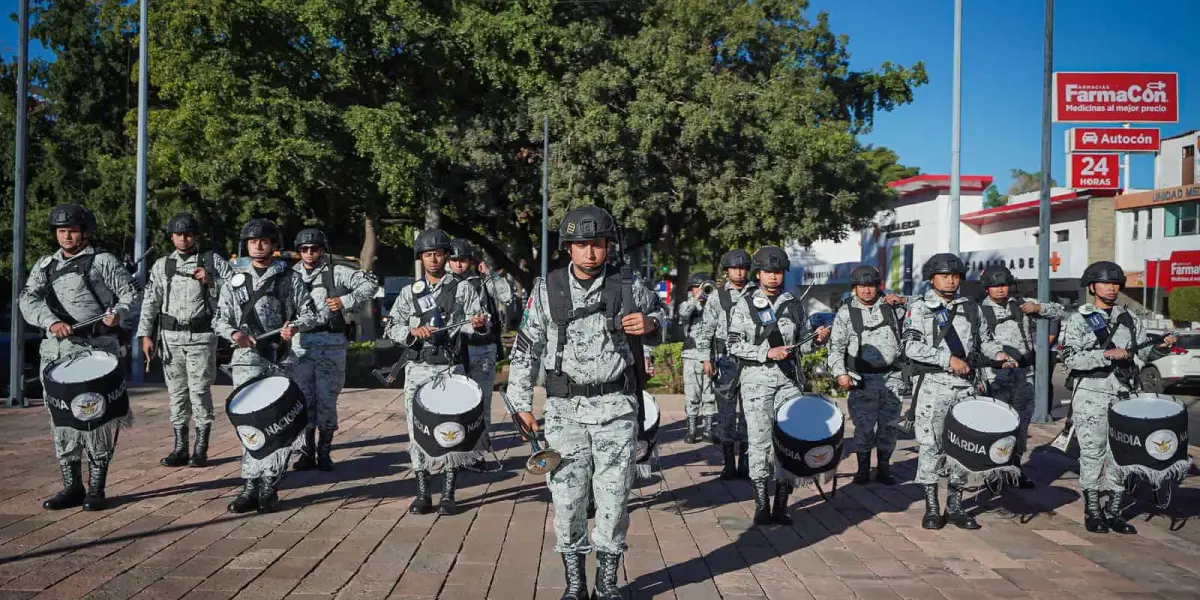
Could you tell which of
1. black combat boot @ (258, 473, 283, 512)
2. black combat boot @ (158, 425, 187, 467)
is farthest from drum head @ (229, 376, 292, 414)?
black combat boot @ (158, 425, 187, 467)

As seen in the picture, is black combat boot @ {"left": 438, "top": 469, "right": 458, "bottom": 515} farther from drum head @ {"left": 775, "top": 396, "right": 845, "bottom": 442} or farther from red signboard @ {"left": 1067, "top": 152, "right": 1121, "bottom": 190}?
red signboard @ {"left": 1067, "top": 152, "right": 1121, "bottom": 190}

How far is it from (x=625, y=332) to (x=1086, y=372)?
168 inches

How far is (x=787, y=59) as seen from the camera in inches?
1081

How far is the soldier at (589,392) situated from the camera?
491cm

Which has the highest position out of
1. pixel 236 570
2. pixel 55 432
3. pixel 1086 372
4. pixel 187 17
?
pixel 187 17

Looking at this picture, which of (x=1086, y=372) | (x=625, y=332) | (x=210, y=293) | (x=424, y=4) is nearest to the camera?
(x=625, y=332)

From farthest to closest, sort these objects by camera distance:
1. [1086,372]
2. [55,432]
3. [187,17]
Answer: [187,17], [1086,372], [55,432]

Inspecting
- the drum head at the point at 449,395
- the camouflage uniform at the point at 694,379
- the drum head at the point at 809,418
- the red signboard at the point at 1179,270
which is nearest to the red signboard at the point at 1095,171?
the camouflage uniform at the point at 694,379

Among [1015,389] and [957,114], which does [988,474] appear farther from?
[957,114]

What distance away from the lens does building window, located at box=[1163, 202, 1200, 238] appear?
3584 cm

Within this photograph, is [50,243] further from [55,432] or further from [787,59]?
[55,432]

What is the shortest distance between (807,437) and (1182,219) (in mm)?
36152

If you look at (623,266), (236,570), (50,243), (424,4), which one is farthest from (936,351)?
(50,243)

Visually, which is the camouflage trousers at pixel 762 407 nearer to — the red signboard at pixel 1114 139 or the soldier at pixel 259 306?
the soldier at pixel 259 306
